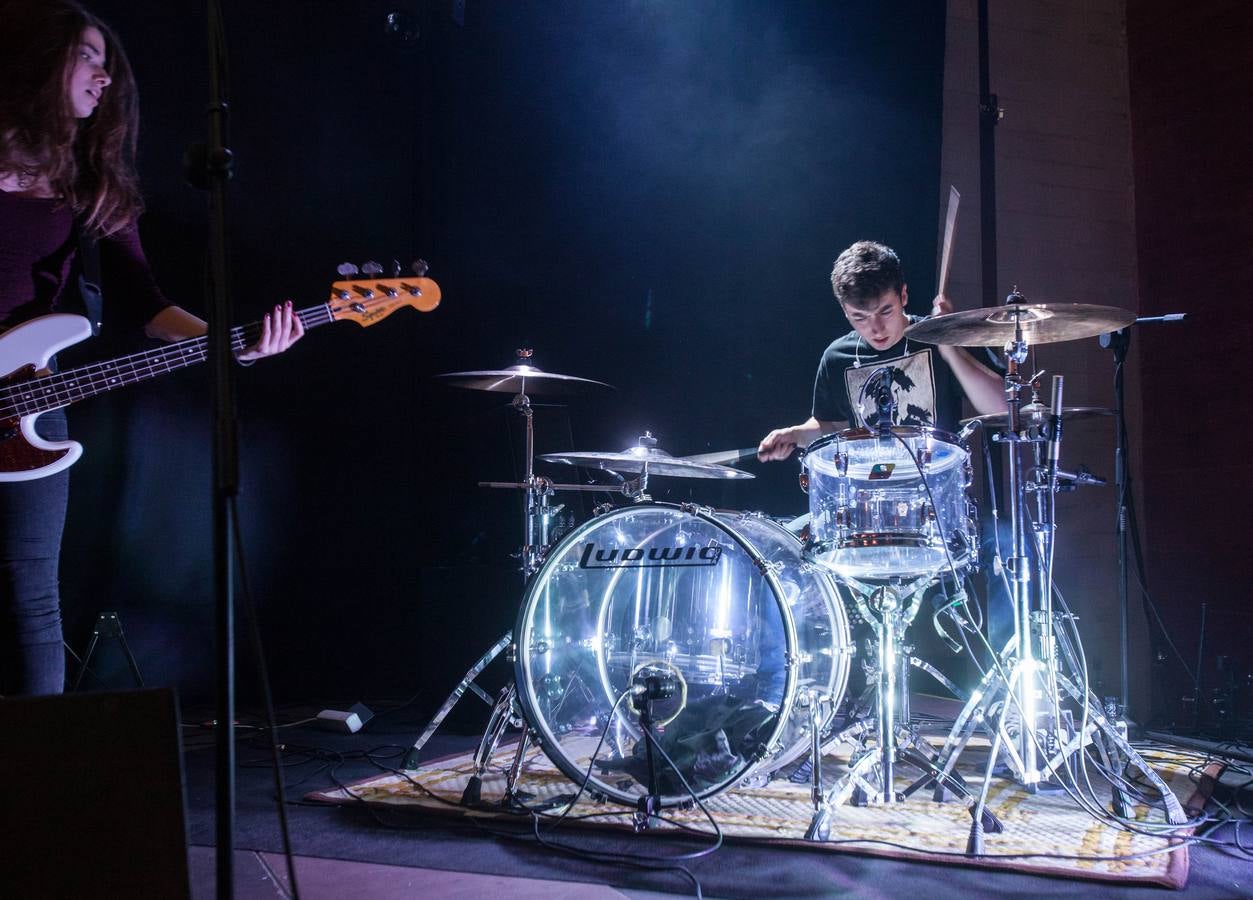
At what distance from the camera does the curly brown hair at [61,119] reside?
8.23ft

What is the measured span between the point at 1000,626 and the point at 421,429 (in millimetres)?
2880

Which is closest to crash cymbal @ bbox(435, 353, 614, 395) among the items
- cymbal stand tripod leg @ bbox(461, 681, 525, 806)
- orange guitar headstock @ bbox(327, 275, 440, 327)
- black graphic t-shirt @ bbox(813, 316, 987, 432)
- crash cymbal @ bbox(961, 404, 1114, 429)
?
orange guitar headstock @ bbox(327, 275, 440, 327)

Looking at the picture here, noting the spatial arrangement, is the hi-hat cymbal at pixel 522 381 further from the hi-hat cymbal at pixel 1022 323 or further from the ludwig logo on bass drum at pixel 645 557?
the hi-hat cymbal at pixel 1022 323

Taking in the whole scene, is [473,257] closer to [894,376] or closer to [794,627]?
[894,376]

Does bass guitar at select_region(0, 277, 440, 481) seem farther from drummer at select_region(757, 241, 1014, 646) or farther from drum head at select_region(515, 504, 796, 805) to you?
drummer at select_region(757, 241, 1014, 646)

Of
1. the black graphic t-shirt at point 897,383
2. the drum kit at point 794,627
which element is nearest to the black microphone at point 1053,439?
the drum kit at point 794,627

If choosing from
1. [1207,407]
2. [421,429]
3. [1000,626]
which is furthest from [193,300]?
[1207,407]

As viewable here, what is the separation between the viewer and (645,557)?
286 cm

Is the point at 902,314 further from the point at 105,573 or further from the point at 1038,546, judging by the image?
the point at 105,573

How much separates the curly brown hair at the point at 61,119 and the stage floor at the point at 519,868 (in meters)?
1.82

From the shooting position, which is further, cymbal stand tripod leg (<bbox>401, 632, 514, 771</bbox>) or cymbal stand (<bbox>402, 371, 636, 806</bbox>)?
cymbal stand tripod leg (<bbox>401, 632, 514, 771</bbox>)

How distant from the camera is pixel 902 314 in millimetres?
3680

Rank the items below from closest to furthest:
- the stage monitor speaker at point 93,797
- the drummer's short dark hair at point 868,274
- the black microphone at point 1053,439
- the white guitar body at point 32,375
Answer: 1. the stage monitor speaker at point 93,797
2. the white guitar body at point 32,375
3. the black microphone at point 1053,439
4. the drummer's short dark hair at point 868,274

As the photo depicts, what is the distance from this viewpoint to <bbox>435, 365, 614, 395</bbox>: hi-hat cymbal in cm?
338
